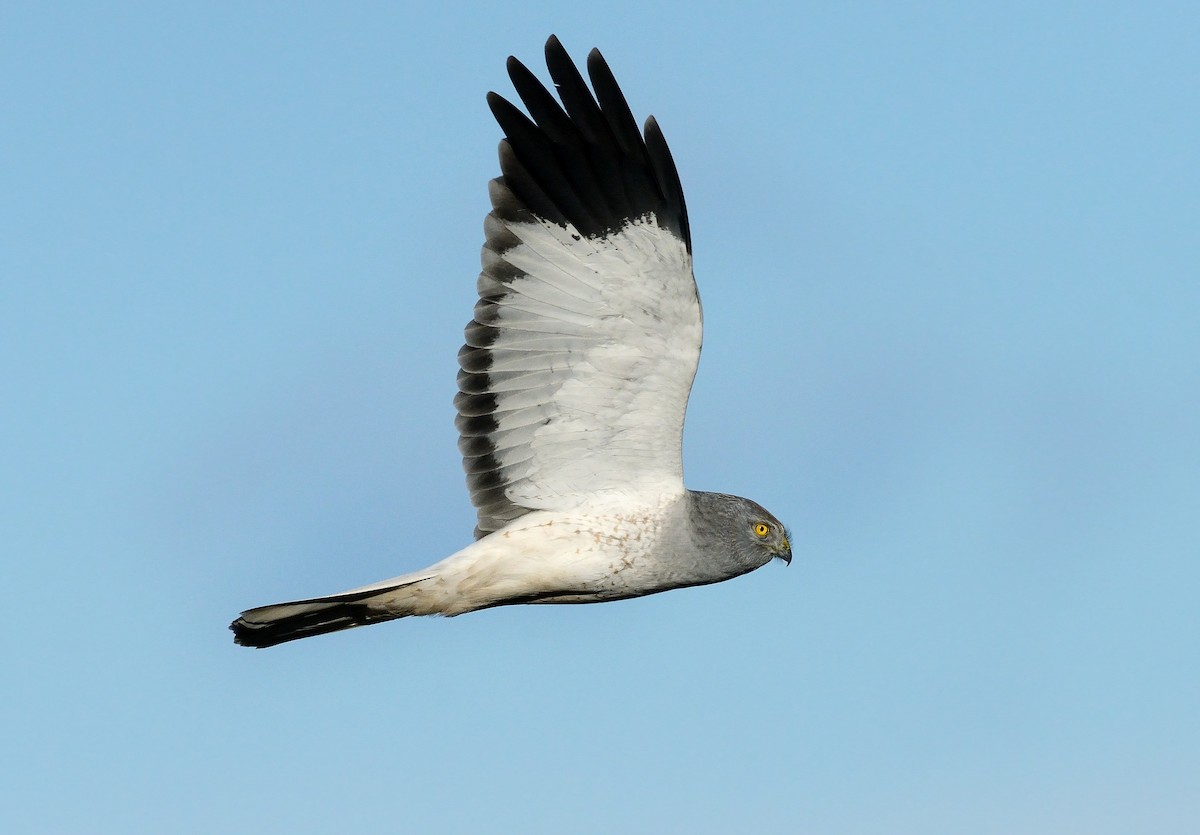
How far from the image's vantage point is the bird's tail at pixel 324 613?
10.1 meters

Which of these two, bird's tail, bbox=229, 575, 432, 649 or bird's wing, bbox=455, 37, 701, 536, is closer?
bird's wing, bbox=455, 37, 701, 536

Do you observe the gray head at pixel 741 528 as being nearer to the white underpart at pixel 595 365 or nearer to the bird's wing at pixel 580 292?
the white underpart at pixel 595 365

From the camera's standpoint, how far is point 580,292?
9914 mm

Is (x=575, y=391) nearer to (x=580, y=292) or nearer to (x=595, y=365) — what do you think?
(x=595, y=365)

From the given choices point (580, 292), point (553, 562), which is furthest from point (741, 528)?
point (580, 292)

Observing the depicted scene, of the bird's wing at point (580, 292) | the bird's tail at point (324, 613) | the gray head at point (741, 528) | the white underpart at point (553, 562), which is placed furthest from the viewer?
the gray head at point (741, 528)

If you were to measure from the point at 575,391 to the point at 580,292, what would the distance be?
2.55 ft

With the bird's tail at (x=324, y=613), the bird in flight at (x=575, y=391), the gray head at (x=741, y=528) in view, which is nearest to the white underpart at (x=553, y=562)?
the bird in flight at (x=575, y=391)

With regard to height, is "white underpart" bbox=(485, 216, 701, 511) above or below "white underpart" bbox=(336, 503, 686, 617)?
above

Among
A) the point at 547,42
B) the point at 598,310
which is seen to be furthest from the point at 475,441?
the point at 547,42

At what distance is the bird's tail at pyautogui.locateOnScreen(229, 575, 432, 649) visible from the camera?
1008 cm

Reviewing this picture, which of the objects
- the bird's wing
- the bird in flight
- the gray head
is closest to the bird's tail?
the bird in flight

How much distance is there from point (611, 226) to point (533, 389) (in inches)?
52.6

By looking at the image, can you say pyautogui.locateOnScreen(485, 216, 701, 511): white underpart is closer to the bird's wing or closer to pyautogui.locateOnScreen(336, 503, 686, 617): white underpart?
the bird's wing
